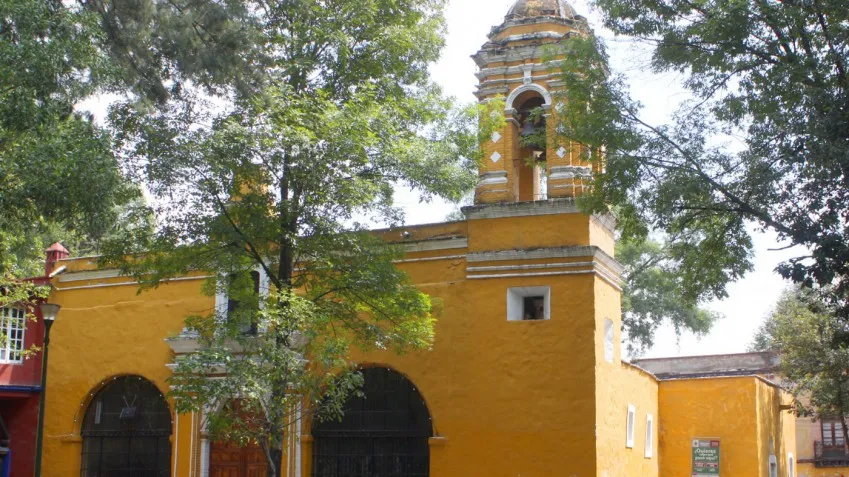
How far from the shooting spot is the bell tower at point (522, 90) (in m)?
17.6

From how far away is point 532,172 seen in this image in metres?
19.4

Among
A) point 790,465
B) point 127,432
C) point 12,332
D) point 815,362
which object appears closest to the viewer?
point 127,432

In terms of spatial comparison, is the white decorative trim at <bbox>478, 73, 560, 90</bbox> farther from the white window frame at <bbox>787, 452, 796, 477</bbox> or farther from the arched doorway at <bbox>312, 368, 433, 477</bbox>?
the white window frame at <bbox>787, 452, 796, 477</bbox>

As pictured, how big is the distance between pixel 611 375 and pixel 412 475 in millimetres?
4030

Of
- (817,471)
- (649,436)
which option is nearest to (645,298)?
(817,471)

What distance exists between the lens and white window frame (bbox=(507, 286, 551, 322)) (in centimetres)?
1730

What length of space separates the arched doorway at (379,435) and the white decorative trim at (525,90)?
215 inches

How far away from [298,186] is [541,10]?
22.4 feet

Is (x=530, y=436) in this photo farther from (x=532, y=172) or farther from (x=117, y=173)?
(x=117, y=173)

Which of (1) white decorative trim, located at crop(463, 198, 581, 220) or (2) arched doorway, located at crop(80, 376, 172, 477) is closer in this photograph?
(1) white decorative trim, located at crop(463, 198, 581, 220)

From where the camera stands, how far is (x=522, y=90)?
1823cm

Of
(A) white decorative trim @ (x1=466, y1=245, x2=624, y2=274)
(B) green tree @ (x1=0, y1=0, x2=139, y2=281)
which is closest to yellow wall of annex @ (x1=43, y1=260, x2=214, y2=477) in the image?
(A) white decorative trim @ (x1=466, y1=245, x2=624, y2=274)

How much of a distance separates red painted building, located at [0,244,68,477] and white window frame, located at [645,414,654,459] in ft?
43.3

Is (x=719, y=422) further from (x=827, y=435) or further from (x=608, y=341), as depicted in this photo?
(x=827, y=435)
